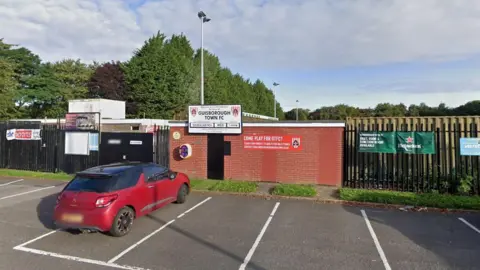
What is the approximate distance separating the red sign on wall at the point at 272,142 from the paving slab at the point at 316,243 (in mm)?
3944

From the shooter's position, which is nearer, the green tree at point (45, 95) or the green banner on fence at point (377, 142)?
the green banner on fence at point (377, 142)

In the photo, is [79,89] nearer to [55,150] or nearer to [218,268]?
[55,150]

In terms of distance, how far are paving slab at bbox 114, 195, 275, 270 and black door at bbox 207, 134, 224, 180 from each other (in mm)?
4663

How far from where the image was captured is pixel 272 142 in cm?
1338

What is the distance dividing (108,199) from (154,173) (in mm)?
1933

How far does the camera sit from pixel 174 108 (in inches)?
1448

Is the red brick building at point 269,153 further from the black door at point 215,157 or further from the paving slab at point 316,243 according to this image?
the paving slab at point 316,243

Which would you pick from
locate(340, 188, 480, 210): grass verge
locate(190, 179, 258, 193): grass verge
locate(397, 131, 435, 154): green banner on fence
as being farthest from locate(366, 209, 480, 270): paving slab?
locate(190, 179, 258, 193): grass verge

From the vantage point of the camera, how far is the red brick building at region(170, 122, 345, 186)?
12688 millimetres

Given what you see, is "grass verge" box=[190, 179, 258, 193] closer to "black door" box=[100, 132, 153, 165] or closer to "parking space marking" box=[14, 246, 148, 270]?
"black door" box=[100, 132, 153, 165]

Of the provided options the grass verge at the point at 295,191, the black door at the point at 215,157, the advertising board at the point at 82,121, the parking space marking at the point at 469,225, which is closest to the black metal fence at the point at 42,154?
the advertising board at the point at 82,121

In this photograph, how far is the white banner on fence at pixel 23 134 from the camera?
653 inches

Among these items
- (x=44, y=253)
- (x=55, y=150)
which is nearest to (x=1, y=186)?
(x=55, y=150)

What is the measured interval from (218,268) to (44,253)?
11.0 ft
